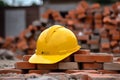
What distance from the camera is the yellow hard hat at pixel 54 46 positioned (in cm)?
549

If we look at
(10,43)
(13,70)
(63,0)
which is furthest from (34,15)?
(13,70)

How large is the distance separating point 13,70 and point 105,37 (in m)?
7.08

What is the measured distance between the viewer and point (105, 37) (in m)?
12.4

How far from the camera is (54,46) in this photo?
5.50m

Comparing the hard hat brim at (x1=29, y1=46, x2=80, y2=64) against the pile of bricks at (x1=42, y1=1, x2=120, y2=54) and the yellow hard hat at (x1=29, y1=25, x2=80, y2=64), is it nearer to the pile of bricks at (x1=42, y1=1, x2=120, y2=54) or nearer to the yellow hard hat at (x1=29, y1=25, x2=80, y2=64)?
the yellow hard hat at (x1=29, y1=25, x2=80, y2=64)

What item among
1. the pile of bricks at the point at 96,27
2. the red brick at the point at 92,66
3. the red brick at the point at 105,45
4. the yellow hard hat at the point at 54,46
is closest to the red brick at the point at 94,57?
the red brick at the point at 92,66

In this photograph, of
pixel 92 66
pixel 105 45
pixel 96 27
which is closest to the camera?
pixel 92 66

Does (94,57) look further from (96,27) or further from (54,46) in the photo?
(96,27)

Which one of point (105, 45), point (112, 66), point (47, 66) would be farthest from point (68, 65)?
point (105, 45)

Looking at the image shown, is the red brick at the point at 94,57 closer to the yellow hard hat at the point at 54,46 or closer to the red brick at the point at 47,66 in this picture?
the yellow hard hat at the point at 54,46

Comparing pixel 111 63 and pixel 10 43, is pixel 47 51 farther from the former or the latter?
pixel 10 43

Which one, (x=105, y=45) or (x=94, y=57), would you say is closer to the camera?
(x=94, y=57)

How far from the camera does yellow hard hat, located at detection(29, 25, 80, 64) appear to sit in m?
5.49

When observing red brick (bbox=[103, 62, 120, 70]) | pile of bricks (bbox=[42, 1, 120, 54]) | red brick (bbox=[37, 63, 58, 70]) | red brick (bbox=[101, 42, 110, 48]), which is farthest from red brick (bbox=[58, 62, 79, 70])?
red brick (bbox=[101, 42, 110, 48])
